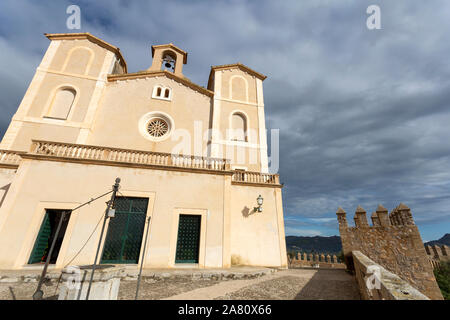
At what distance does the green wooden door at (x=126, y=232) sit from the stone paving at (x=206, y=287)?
160cm

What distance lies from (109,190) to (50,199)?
7.84ft

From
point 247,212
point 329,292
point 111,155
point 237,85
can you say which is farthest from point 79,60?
point 329,292

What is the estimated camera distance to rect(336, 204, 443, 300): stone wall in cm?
1156

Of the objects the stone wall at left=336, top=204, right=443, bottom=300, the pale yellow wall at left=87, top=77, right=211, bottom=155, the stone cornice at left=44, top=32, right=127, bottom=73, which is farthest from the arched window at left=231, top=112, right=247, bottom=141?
the stone cornice at left=44, top=32, right=127, bottom=73

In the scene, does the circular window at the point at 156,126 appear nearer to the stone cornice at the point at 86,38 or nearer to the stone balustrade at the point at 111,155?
the stone balustrade at the point at 111,155

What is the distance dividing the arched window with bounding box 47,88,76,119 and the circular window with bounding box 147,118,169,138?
576 centimetres

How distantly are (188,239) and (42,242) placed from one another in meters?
6.21

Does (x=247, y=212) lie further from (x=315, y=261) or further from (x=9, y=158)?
(x=315, y=261)

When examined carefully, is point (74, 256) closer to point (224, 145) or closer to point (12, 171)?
point (12, 171)

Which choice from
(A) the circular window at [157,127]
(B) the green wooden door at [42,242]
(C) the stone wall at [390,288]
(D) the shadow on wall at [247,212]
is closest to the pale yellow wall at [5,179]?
(B) the green wooden door at [42,242]

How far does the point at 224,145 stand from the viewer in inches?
591

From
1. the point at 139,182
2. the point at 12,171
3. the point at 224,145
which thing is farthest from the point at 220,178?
the point at 12,171

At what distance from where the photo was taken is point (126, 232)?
8.72 metres

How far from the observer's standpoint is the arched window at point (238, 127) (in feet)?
52.4
